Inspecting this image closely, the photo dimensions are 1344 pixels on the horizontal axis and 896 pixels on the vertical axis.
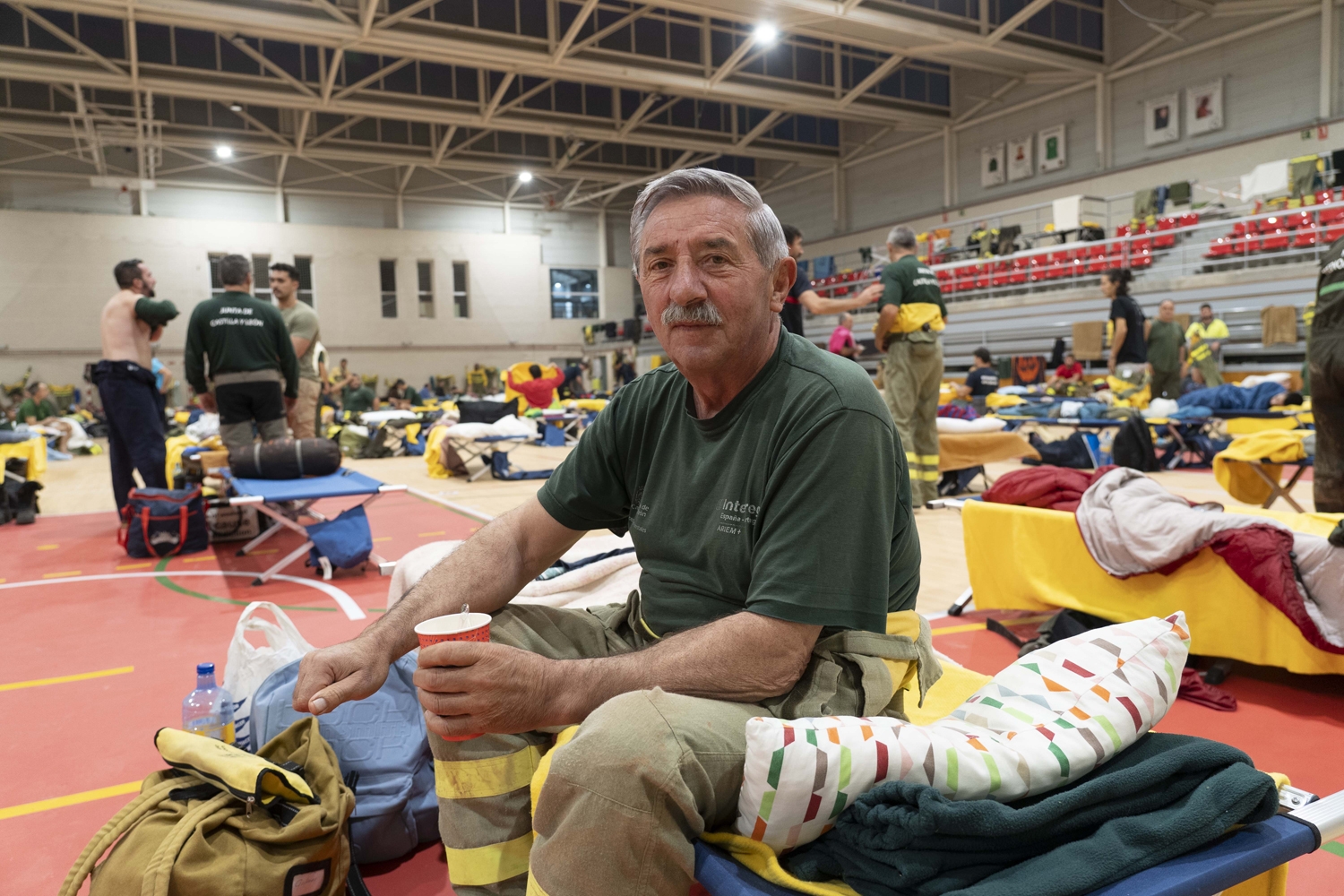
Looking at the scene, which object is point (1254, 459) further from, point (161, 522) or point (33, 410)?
point (33, 410)

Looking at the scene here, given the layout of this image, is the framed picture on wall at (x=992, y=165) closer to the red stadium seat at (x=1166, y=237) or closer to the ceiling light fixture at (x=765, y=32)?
the red stadium seat at (x=1166, y=237)

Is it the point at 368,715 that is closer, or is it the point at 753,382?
the point at 753,382

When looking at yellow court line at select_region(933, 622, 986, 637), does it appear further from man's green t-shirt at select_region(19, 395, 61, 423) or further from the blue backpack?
man's green t-shirt at select_region(19, 395, 61, 423)

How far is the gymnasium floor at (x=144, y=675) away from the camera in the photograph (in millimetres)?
2039

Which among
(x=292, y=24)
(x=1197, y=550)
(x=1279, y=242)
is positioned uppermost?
(x=292, y=24)

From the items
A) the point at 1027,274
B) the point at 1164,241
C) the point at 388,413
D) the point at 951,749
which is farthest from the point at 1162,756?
the point at 1027,274

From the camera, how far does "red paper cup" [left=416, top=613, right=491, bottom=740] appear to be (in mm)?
1201

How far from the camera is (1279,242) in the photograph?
1295 centimetres

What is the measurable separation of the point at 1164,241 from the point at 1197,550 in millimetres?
14257

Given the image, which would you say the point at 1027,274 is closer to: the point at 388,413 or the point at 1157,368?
the point at 1157,368

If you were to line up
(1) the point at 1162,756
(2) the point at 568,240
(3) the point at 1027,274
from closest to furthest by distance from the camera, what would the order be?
(1) the point at 1162,756 → (3) the point at 1027,274 → (2) the point at 568,240

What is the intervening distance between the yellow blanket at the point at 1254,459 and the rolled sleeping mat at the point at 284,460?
5.55 metres

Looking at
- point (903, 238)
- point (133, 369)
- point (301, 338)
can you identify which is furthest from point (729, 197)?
point (301, 338)

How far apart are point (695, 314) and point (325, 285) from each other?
80.2 ft
